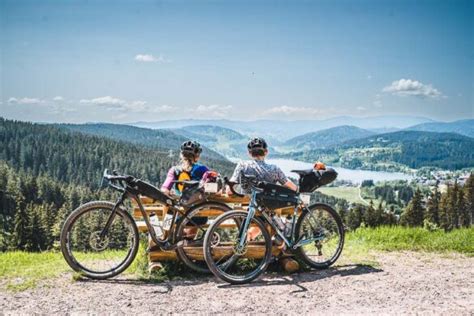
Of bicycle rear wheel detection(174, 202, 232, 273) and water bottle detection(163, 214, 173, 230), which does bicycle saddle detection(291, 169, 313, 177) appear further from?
water bottle detection(163, 214, 173, 230)

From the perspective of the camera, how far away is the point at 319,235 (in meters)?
7.43

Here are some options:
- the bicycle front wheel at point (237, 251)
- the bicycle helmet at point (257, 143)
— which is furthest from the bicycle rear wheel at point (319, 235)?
the bicycle helmet at point (257, 143)

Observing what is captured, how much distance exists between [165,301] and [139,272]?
3.95ft

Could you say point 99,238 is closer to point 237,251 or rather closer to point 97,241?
point 97,241

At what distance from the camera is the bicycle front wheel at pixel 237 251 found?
21.0 ft

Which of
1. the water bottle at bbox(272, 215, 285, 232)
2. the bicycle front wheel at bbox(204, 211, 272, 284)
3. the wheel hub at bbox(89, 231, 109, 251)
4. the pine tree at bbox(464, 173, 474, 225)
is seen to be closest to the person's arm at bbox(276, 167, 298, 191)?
the water bottle at bbox(272, 215, 285, 232)

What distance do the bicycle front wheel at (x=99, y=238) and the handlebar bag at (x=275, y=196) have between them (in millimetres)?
2064

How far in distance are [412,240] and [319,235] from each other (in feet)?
9.90

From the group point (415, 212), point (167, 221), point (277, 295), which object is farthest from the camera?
point (415, 212)

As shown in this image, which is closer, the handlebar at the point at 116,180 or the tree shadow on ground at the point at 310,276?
the handlebar at the point at 116,180

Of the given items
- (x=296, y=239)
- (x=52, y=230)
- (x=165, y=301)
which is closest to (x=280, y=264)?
(x=296, y=239)

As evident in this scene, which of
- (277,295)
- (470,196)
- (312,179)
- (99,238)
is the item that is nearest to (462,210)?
(470,196)

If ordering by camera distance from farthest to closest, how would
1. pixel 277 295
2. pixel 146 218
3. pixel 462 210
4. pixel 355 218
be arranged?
pixel 462 210
pixel 355 218
pixel 146 218
pixel 277 295

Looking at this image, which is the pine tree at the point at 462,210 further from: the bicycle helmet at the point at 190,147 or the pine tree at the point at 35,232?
the bicycle helmet at the point at 190,147
